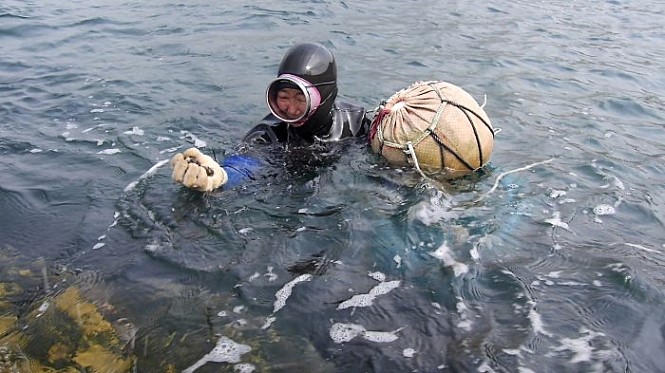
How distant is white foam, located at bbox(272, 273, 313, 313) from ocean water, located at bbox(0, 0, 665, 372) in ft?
0.06

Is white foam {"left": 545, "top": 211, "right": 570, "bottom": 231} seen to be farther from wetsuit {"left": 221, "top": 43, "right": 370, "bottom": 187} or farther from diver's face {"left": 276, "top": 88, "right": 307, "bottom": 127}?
diver's face {"left": 276, "top": 88, "right": 307, "bottom": 127}

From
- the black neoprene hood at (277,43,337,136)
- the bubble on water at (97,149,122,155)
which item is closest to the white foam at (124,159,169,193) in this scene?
the bubble on water at (97,149,122,155)

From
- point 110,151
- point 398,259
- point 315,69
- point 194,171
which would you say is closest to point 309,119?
point 315,69

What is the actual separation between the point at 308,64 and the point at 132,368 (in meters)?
3.07

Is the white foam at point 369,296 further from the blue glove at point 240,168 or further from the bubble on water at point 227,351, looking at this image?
the blue glove at point 240,168

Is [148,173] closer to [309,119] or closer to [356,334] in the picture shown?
[309,119]

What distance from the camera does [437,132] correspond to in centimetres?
502

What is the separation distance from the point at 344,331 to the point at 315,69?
2642 mm

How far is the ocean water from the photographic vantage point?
3424mm

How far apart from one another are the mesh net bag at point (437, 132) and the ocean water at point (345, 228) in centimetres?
24

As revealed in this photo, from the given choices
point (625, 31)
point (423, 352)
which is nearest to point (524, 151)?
point (423, 352)

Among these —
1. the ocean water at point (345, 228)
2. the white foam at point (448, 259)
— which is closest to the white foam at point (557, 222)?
the ocean water at point (345, 228)

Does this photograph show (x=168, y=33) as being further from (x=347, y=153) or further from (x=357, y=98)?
(x=347, y=153)

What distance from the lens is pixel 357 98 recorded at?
8438mm
